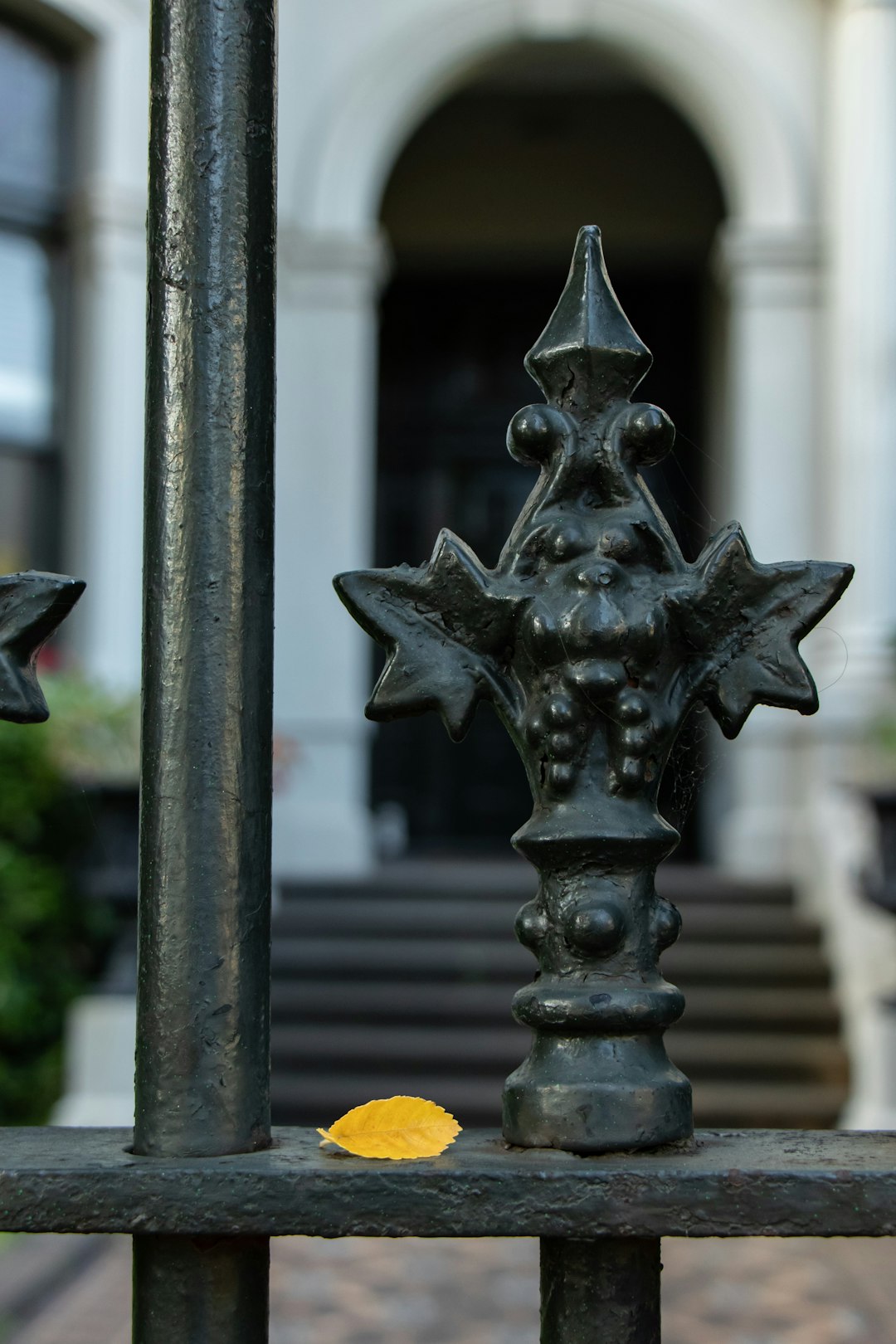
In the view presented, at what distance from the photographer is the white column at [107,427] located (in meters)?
7.45

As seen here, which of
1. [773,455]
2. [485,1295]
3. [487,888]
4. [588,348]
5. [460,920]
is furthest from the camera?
[773,455]

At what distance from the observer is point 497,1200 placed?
80 cm

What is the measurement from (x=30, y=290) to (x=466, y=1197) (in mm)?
7584

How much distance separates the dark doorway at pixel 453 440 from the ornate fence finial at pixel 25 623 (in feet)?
30.0

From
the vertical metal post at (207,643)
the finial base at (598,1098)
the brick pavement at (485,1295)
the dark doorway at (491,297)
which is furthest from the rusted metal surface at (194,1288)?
the dark doorway at (491,297)

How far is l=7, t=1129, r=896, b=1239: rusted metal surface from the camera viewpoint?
798 mm

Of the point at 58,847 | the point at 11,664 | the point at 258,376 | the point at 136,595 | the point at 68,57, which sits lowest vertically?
the point at 58,847

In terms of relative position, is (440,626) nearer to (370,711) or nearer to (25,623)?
(370,711)

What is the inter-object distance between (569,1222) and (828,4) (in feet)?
27.9

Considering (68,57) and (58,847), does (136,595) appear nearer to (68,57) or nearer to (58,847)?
(58,847)

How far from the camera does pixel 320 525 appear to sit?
796 centimetres

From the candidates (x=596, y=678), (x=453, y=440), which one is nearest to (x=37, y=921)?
(x=453, y=440)

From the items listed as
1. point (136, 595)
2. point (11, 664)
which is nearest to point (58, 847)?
point (136, 595)

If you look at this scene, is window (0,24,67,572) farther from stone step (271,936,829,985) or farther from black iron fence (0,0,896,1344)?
black iron fence (0,0,896,1344)
